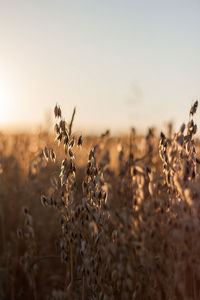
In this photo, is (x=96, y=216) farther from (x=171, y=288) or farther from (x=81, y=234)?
(x=171, y=288)

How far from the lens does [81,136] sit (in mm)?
1849

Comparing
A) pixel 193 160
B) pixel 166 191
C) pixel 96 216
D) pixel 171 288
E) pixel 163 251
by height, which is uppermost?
pixel 193 160

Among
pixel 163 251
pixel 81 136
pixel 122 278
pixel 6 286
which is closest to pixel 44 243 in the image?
pixel 6 286

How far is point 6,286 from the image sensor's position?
2.71 metres

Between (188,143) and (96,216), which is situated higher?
(188,143)

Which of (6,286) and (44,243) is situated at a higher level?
(44,243)

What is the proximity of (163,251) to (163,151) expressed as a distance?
0.49 m

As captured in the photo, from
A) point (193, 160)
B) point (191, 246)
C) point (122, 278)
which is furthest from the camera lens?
point (122, 278)

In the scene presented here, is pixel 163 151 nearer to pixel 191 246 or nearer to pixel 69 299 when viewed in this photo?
pixel 191 246

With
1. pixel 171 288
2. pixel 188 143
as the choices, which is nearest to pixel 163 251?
pixel 171 288

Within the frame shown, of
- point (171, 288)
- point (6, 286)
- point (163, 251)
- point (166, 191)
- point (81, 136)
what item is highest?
point (81, 136)

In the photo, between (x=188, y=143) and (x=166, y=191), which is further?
(x=166, y=191)

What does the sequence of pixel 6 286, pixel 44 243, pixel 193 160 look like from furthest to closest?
pixel 44 243, pixel 6 286, pixel 193 160

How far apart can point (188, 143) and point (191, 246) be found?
0.50 metres
